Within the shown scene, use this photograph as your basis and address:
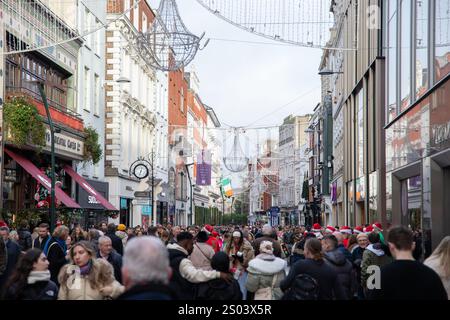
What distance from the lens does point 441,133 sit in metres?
18.3

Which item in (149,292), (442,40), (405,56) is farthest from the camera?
(405,56)

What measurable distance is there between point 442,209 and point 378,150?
13001 mm

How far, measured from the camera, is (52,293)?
782 cm

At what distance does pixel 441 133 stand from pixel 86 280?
12.0 m

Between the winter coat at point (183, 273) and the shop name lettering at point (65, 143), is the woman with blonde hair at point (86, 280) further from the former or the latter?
the shop name lettering at point (65, 143)

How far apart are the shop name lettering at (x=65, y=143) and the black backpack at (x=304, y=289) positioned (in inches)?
810

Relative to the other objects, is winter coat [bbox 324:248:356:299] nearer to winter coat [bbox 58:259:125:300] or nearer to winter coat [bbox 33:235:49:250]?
winter coat [bbox 58:259:125:300]

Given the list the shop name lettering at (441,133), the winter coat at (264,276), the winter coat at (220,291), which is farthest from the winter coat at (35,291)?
the shop name lettering at (441,133)

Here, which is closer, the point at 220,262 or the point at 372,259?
the point at 220,262

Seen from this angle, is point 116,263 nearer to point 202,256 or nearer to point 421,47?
point 202,256

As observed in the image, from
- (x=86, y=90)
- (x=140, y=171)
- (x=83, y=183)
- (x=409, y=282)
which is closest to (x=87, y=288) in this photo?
(x=409, y=282)

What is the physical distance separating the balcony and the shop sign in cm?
48

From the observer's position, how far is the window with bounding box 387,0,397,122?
1016 inches
